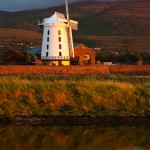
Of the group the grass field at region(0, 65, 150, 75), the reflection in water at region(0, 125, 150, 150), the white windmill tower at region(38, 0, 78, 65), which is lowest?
the reflection in water at region(0, 125, 150, 150)

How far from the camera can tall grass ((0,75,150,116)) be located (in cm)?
2594

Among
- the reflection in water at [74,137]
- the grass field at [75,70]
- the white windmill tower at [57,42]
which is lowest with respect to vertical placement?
the reflection in water at [74,137]

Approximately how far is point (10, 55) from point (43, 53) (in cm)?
468

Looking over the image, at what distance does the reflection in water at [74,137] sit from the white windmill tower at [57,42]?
4613 cm

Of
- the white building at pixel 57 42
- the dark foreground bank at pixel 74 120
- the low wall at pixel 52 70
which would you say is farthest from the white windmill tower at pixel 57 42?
the dark foreground bank at pixel 74 120

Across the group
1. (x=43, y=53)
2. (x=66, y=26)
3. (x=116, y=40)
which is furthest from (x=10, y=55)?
(x=116, y=40)

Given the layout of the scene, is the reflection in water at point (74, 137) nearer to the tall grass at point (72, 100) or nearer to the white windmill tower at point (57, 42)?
the tall grass at point (72, 100)

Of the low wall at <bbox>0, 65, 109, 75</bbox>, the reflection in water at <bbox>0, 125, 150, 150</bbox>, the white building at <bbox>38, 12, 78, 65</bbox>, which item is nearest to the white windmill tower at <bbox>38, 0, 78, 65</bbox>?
the white building at <bbox>38, 12, 78, 65</bbox>

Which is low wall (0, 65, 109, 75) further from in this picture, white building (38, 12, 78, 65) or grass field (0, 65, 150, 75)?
white building (38, 12, 78, 65)

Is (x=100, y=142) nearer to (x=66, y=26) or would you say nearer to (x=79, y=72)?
(x=79, y=72)

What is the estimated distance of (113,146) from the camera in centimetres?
2030

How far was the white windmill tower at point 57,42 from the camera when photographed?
70.4 metres

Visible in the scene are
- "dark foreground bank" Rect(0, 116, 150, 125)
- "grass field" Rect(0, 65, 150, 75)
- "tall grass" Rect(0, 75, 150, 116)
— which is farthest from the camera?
"grass field" Rect(0, 65, 150, 75)

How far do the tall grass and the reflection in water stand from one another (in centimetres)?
171
